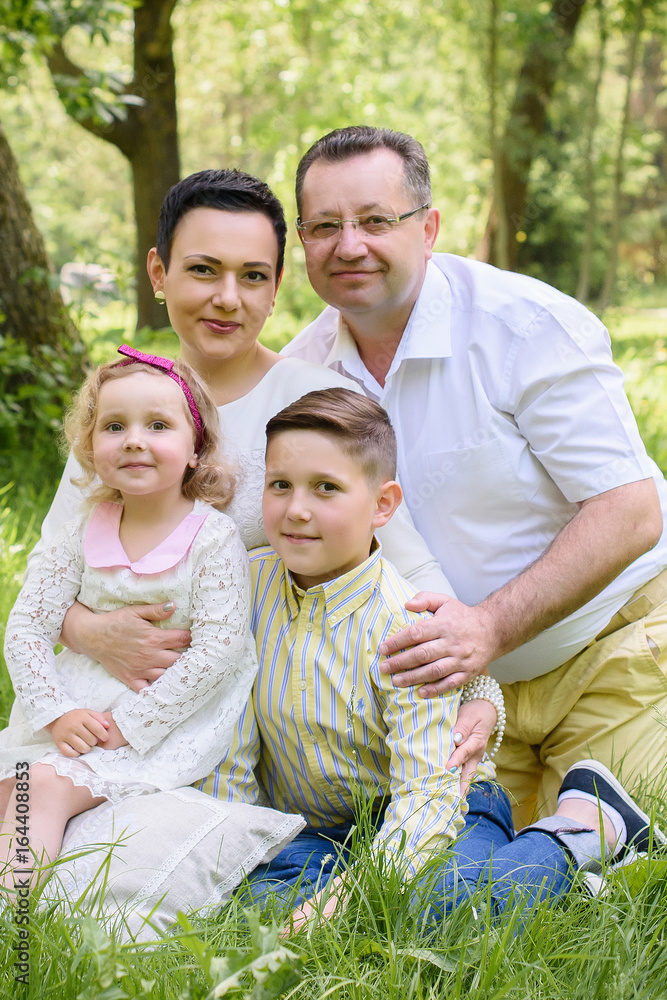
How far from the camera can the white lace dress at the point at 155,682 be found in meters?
2.05

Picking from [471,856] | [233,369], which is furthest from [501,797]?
[233,369]

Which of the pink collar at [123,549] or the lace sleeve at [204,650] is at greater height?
the pink collar at [123,549]

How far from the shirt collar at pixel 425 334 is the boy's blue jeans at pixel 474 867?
1.17 m

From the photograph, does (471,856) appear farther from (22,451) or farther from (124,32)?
(124,32)

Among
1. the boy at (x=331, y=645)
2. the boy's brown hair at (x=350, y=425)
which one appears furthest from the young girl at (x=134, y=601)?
the boy's brown hair at (x=350, y=425)

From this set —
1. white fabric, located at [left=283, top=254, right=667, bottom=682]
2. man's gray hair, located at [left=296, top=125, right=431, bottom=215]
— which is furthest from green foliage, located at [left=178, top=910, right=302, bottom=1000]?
man's gray hair, located at [left=296, top=125, right=431, bottom=215]

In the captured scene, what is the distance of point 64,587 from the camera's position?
7.30 ft

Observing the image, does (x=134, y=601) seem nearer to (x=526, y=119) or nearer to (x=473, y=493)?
(x=473, y=493)

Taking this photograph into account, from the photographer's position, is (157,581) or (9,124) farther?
(9,124)

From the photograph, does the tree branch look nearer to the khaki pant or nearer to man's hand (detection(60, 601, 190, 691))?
man's hand (detection(60, 601, 190, 691))

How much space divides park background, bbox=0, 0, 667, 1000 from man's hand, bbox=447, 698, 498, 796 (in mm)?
368

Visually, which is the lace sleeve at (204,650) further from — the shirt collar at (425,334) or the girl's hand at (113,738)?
the shirt collar at (425,334)

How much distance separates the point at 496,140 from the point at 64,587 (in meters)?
9.15

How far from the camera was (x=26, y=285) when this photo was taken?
4.71m
